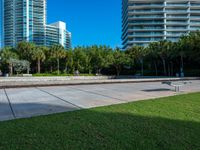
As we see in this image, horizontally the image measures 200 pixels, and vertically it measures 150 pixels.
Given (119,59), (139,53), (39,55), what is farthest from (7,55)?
(139,53)

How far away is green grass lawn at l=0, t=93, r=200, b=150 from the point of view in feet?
14.5

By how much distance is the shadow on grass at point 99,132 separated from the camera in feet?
14.5

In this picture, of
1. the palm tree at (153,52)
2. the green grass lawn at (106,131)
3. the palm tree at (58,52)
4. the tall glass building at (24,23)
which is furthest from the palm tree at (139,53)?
the green grass lawn at (106,131)

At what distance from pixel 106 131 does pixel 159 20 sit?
110971 mm

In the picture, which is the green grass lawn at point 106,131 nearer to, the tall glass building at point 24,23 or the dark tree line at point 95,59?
the dark tree line at point 95,59

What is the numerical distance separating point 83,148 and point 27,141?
1034 mm

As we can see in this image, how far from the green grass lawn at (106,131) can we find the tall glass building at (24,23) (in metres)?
97.3

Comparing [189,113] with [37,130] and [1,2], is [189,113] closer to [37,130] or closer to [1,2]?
[37,130]

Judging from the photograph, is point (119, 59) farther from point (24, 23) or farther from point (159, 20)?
point (159, 20)

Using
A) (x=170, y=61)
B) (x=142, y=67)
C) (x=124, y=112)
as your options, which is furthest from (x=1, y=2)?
(x=124, y=112)

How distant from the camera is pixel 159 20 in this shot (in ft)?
361

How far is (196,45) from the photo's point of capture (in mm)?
47438

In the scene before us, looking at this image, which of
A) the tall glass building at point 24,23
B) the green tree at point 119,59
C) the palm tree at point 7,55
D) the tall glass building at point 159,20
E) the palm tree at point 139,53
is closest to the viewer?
the palm tree at point 7,55

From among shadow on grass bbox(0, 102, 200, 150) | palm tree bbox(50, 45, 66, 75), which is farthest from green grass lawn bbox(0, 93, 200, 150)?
palm tree bbox(50, 45, 66, 75)
